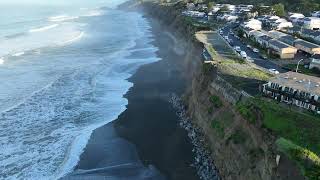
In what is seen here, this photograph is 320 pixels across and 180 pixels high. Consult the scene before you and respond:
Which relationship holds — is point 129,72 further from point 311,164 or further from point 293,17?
point 311,164

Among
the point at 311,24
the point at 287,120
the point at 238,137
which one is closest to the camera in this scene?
the point at 287,120

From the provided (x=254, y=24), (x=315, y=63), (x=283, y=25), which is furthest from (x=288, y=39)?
(x=283, y=25)

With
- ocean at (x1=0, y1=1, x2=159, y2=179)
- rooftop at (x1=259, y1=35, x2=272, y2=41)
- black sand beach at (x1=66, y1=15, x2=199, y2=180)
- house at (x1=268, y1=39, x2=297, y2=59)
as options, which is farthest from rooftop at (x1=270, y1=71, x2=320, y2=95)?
rooftop at (x1=259, y1=35, x2=272, y2=41)

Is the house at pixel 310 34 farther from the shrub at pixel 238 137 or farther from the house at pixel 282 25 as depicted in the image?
the shrub at pixel 238 137

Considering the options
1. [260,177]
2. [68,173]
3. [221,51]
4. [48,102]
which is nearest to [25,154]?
[68,173]

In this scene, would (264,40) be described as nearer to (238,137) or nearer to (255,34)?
(255,34)

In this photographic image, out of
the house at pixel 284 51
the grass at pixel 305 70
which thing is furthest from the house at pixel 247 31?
the grass at pixel 305 70
